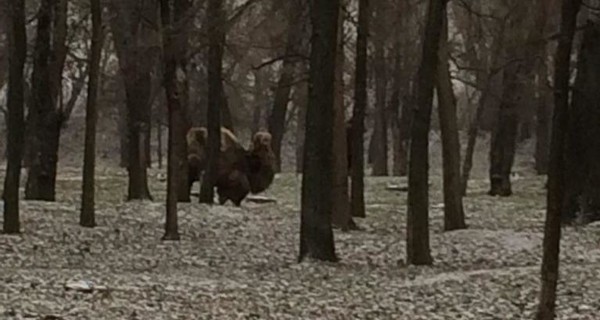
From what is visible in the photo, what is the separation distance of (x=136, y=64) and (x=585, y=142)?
10.1 meters

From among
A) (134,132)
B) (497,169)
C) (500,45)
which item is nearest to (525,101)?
(497,169)

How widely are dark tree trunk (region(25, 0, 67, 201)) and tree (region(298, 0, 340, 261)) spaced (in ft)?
29.4

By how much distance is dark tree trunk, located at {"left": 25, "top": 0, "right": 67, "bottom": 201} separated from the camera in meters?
23.0

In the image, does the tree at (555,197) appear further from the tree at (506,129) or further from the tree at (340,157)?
the tree at (506,129)

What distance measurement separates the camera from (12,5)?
55.9 ft

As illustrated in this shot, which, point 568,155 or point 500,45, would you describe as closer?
point 568,155

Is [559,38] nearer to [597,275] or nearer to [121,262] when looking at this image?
[597,275]

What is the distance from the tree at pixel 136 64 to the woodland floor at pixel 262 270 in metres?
1.61

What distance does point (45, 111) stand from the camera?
950 inches

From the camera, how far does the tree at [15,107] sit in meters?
17.0

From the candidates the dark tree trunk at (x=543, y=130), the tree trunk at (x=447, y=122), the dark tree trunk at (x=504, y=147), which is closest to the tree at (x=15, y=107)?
the tree trunk at (x=447, y=122)

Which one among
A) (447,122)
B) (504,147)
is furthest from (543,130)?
(447,122)

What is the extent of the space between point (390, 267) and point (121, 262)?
3.74 m

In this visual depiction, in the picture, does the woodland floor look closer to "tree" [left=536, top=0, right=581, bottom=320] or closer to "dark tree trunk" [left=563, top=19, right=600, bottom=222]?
"dark tree trunk" [left=563, top=19, right=600, bottom=222]
